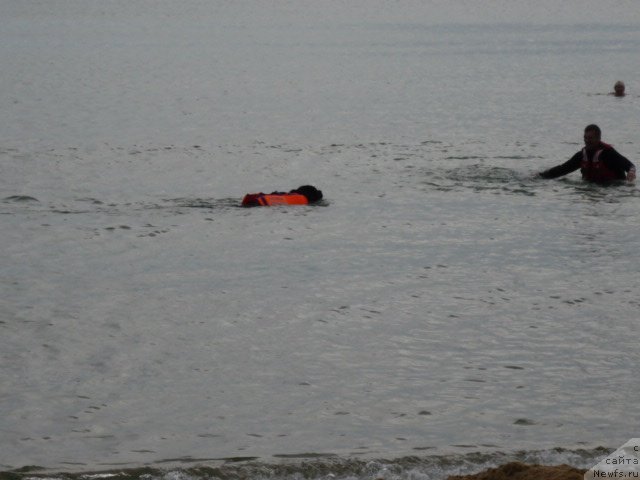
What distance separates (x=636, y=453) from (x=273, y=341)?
4.26 meters

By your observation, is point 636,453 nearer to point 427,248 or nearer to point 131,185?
point 427,248

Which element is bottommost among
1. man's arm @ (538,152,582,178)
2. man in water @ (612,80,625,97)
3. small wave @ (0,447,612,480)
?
small wave @ (0,447,612,480)

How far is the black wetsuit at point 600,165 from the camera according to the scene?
17562 millimetres

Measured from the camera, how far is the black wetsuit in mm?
17562

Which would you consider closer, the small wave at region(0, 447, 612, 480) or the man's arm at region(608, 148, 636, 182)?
the small wave at region(0, 447, 612, 480)

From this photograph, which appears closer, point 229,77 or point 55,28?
point 229,77

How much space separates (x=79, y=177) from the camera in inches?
757

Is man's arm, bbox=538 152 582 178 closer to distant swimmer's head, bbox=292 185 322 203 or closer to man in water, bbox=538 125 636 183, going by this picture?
man in water, bbox=538 125 636 183

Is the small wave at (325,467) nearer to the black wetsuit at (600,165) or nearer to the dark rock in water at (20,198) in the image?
the dark rock in water at (20,198)

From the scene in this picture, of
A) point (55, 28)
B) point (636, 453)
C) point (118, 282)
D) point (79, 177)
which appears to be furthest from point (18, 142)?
point (55, 28)

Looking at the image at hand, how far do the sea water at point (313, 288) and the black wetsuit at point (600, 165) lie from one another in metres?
0.34

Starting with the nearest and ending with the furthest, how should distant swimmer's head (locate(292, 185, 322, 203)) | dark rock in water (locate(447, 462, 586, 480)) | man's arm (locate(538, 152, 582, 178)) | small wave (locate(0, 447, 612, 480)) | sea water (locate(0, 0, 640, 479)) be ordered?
dark rock in water (locate(447, 462, 586, 480))
small wave (locate(0, 447, 612, 480))
sea water (locate(0, 0, 640, 479))
distant swimmer's head (locate(292, 185, 322, 203))
man's arm (locate(538, 152, 582, 178))

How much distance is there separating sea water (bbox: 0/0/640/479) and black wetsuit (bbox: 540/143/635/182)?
1.10ft

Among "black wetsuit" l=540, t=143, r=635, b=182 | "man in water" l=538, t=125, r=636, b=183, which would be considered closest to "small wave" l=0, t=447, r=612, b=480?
"man in water" l=538, t=125, r=636, b=183
